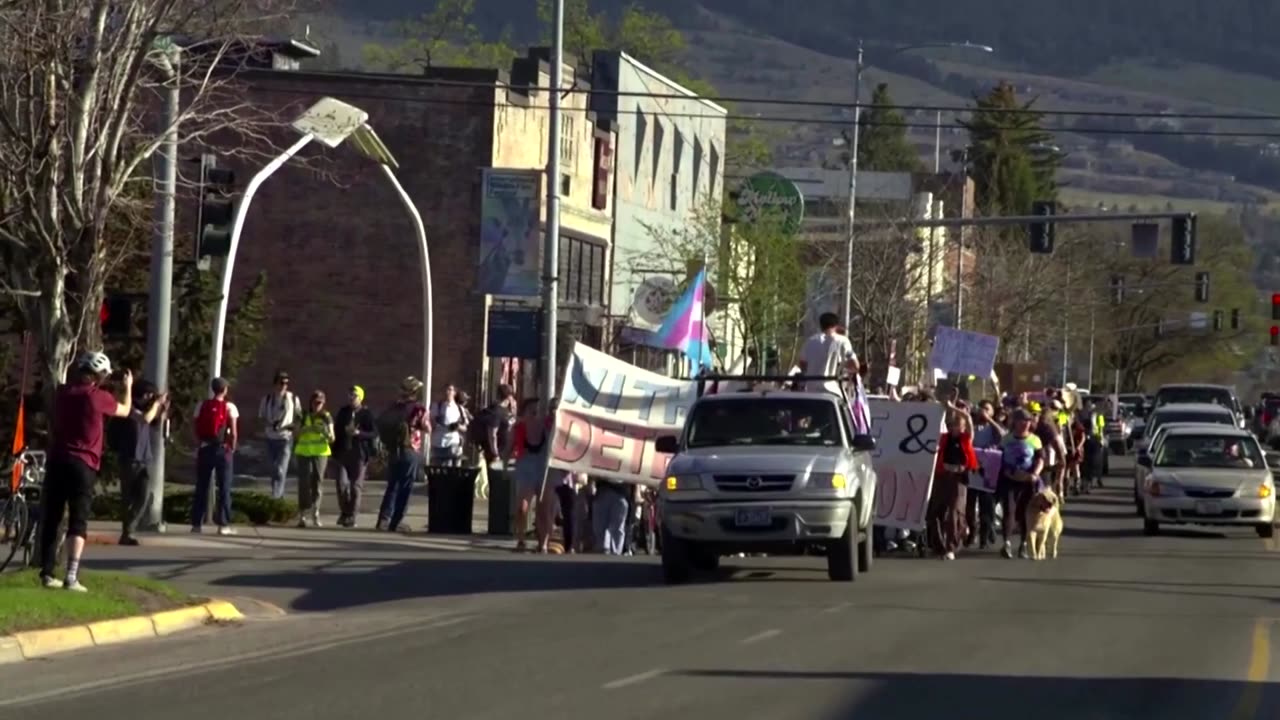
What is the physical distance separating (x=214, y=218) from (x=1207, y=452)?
54.6 feet

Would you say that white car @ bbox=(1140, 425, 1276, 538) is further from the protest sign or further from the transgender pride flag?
the transgender pride flag

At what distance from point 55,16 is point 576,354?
9.31 m

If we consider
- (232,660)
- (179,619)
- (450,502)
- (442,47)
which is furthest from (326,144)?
(442,47)

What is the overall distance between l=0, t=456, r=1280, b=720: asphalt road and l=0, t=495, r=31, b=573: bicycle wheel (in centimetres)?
138

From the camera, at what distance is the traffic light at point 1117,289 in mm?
82812

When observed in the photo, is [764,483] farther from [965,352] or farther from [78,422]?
[965,352]

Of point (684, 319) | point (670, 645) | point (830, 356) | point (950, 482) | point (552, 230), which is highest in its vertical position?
point (552, 230)

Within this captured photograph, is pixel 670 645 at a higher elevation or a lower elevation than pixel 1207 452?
lower

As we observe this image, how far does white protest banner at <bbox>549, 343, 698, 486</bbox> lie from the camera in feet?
81.6

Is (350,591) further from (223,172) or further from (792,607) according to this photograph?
(223,172)

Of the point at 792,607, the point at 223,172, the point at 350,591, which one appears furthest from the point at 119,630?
the point at 223,172

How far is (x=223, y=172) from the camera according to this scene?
79.6ft

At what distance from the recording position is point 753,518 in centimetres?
2039

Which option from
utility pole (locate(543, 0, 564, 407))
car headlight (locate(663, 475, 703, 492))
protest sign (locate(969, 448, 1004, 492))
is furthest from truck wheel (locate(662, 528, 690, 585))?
utility pole (locate(543, 0, 564, 407))
